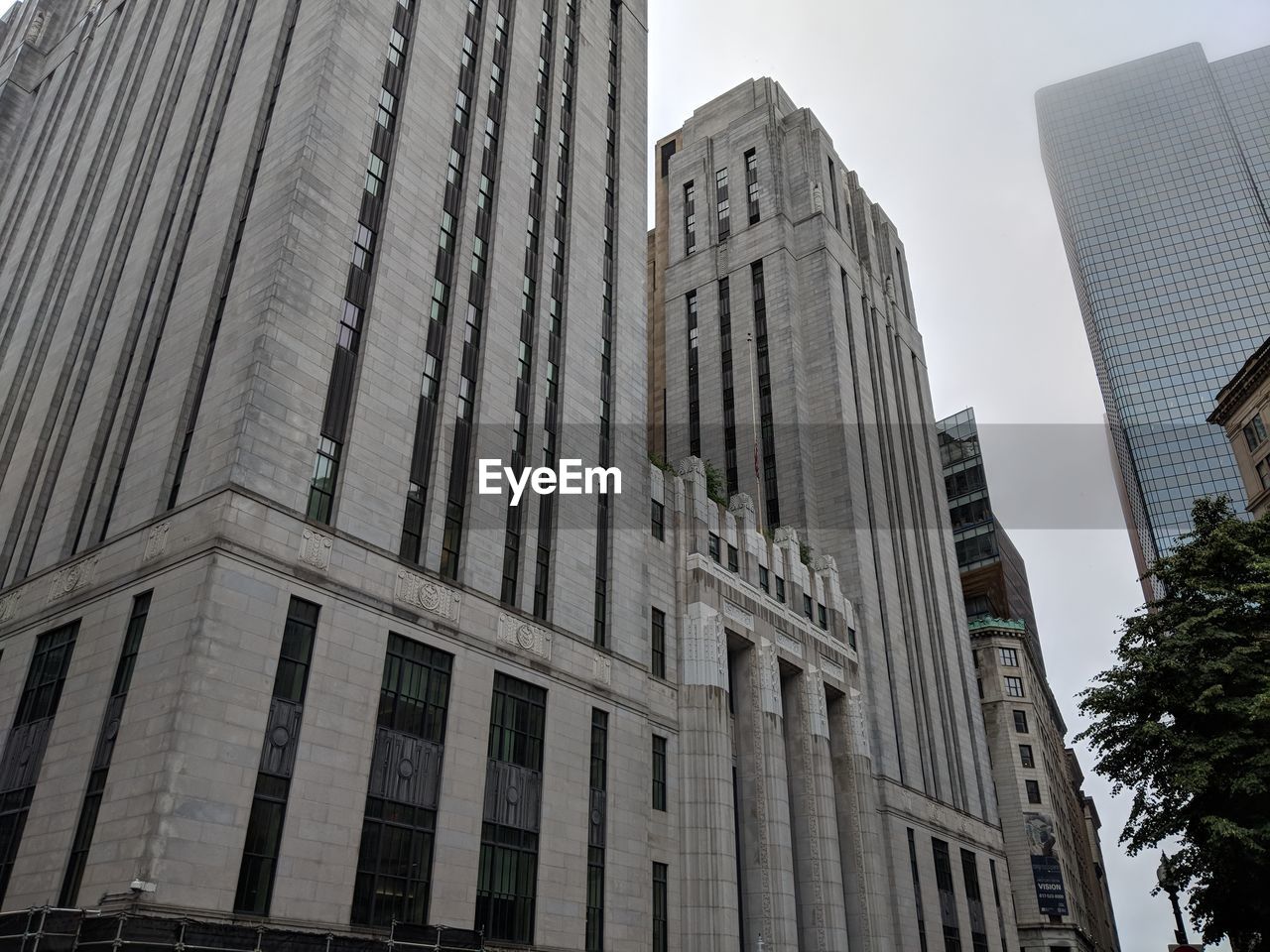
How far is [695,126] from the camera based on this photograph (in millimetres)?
105500

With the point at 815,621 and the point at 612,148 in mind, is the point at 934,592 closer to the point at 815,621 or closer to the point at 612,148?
the point at 815,621

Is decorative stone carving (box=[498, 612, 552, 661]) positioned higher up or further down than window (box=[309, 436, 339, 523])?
further down

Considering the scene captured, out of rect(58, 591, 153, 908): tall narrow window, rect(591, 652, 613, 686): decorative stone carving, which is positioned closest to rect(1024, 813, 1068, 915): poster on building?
rect(591, 652, 613, 686): decorative stone carving

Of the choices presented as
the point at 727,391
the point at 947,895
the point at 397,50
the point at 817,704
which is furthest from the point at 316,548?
the point at 727,391

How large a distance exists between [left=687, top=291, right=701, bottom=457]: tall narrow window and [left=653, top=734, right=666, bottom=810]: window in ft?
133

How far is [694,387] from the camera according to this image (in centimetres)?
8938

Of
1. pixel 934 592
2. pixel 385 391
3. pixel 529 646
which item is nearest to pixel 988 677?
pixel 934 592

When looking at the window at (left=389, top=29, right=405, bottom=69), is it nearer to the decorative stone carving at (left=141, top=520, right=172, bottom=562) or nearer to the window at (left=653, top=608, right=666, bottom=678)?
the decorative stone carving at (left=141, top=520, right=172, bottom=562)

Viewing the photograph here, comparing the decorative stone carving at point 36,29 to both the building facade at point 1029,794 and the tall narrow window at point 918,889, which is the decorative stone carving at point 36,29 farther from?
the building facade at point 1029,794

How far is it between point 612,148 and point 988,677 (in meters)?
69.0

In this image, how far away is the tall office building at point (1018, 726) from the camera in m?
90.2

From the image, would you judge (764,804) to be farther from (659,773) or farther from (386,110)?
(386,110)

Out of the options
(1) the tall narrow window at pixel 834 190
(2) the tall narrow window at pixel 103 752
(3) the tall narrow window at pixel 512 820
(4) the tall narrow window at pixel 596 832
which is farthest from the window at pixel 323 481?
(1) the tall narrow window at pixel 834 190

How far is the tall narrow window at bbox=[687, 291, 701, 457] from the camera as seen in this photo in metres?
86.9
